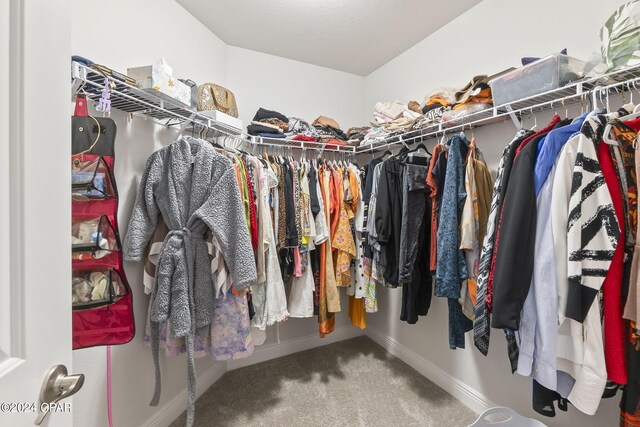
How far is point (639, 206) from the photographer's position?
2.78 feet

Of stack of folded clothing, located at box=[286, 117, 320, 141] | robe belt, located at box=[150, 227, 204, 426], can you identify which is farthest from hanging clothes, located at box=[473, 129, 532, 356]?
stack of folded clothing, located at box=[286, 117, 320, 141]

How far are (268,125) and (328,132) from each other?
554 millimetres

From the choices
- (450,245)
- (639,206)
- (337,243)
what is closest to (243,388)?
(337,243)

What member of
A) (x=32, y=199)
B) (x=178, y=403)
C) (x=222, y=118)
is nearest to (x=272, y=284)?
(x=178, y=403)

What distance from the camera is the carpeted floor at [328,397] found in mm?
1641

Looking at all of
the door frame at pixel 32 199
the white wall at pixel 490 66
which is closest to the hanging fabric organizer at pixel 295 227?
the white wall at pixel 490 66

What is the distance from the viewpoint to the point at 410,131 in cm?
186

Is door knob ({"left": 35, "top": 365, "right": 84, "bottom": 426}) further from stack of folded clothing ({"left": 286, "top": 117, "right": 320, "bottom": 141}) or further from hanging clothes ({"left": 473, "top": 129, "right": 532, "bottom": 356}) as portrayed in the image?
stack of folded clothing ({"left": 286, "top": 117, "right": 320, "bottom": 141})

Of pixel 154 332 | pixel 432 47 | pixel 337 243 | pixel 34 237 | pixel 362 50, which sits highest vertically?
pixel 362 50

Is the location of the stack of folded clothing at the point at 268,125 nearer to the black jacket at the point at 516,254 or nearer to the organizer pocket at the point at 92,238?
the organizer pocket at the point at 92,238

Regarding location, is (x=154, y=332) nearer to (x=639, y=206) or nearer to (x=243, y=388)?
(x=243, y=388)

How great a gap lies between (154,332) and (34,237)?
1072 millimetres

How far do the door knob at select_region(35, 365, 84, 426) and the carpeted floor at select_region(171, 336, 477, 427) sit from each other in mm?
1415

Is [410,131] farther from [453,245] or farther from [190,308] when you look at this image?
[190,308]
